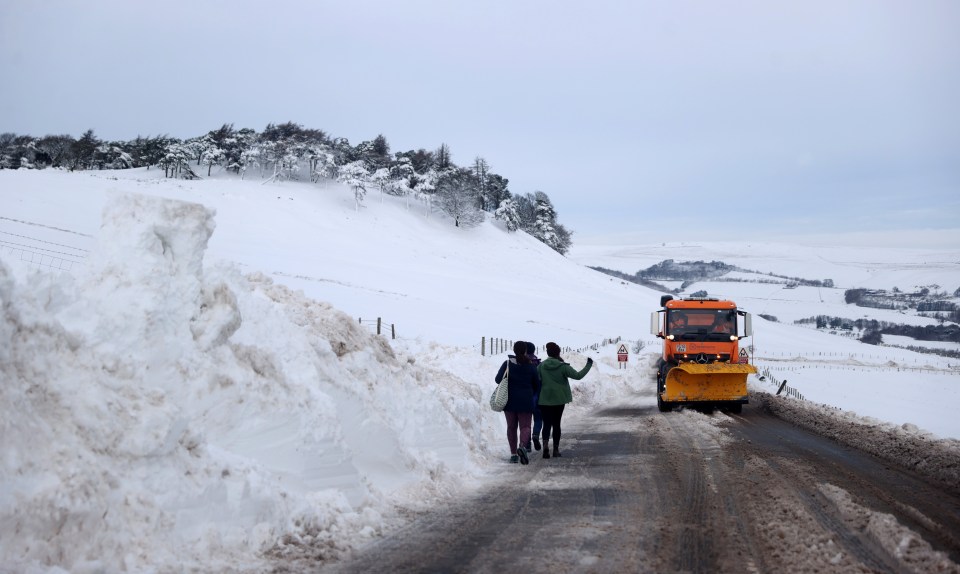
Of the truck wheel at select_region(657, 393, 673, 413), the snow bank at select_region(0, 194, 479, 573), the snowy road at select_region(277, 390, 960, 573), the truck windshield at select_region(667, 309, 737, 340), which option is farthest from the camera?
the truck windshield at select_region(667, 309, 737, 340)

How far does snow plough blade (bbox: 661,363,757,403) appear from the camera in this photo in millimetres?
19359

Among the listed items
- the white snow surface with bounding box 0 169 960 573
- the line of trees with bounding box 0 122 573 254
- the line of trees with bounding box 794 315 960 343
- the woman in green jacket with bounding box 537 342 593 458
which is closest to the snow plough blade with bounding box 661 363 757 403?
the white snow surface with bounding box 0 169 960 573

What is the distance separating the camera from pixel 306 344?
8.58 meters

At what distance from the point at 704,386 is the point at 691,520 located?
13.2m

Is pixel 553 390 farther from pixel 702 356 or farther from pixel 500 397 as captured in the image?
pixel 702 356

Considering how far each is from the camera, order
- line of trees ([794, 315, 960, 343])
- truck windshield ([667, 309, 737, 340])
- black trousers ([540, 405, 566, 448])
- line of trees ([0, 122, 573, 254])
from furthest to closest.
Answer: line of trees ([0, 122, 573, 254]) → line of trees ([794, 315, 960, 343]) → truck windshield ([667, 309, 737, 340]) → black trousers ([540, 405, 566, 448])

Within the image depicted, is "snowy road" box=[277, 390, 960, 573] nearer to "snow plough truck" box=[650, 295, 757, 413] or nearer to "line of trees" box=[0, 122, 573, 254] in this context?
"snow plough truck" box=[650, 295, 757, 413]

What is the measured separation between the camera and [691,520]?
6977mm

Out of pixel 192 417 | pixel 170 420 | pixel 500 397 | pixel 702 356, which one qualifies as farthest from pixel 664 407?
pixel 170 420

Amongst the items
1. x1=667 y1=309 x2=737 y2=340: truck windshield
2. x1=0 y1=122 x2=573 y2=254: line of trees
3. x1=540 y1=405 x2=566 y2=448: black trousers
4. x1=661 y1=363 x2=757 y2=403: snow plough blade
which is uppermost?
x1=0 y1=122 x2=573 y2=254: line of trees

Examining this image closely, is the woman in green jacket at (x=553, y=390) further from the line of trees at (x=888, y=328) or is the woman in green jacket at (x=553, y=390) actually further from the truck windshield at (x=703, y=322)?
the line of trees at (x=888, y=328)

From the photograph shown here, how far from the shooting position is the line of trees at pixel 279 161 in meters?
96.5

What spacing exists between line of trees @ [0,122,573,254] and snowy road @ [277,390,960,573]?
277 feet

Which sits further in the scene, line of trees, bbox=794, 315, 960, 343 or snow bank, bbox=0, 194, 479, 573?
line of trees, bbox=794, 315, 960, 343
